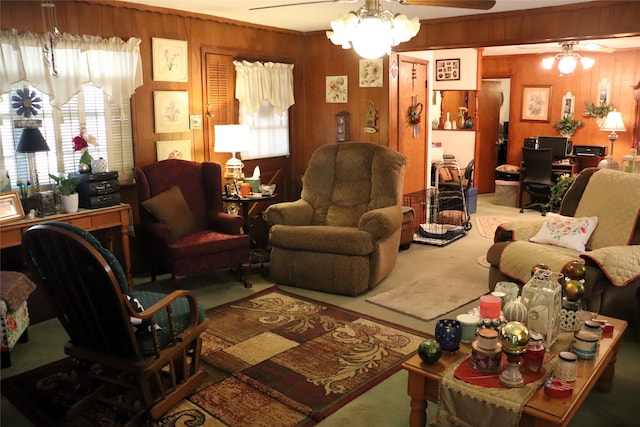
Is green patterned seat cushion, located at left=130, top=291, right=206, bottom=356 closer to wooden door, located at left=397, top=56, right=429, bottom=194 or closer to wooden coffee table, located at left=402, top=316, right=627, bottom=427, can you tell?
wooden coffee table, located at left=402, top=316, right=627, bottom=427

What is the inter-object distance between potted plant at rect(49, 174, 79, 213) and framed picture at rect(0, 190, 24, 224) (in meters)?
0.29

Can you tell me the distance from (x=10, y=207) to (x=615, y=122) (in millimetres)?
7836

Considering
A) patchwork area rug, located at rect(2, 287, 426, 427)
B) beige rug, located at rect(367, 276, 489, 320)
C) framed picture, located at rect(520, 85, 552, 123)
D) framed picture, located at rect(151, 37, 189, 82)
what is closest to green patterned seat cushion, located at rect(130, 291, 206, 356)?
patchwork area rug, located at rect(2, 287, 426, 427)

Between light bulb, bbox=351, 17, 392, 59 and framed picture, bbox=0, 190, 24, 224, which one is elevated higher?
light bulb, bbox=351, 17, 392, 59

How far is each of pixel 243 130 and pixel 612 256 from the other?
3.20 metres

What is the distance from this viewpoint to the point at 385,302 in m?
4.28

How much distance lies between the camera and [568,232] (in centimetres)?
407

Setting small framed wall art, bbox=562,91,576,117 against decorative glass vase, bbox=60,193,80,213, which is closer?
decorative glass vase, bbox=60,193,80,213

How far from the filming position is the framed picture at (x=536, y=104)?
9.04 metres

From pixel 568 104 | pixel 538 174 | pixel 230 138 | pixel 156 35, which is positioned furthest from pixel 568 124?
pixel 156 35

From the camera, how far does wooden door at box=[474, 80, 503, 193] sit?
9.49 metres

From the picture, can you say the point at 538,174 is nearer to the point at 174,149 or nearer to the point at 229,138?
the point at 229,138

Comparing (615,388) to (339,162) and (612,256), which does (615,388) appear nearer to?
(612,256)

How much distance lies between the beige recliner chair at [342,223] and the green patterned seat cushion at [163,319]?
157cm
